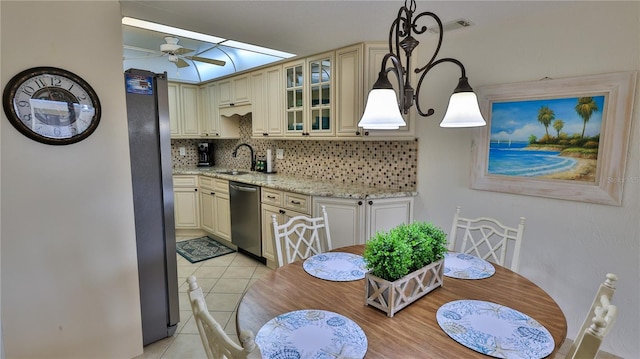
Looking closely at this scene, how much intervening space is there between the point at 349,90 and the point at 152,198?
1.87 m

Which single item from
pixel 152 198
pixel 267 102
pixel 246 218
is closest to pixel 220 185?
pixel 246 218

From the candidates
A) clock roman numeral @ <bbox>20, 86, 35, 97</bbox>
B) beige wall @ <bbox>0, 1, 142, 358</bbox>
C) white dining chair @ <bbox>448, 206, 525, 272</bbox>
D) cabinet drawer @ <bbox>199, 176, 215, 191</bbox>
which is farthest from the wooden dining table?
cabinet drawer @ <bbox>199, 176, 215, 191</bbox>

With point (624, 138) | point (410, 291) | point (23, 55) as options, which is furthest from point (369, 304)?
point (23, 55)

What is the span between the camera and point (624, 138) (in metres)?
1.81

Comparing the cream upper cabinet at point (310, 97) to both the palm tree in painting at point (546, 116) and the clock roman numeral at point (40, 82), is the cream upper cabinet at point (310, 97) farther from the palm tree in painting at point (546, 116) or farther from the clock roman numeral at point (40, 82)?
the clock roman numeral at point (40, 82)

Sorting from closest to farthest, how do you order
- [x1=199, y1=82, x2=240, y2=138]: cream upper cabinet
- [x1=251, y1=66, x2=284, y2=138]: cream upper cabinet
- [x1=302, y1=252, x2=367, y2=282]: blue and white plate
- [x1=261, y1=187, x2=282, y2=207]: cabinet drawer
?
[x1=302, y1=252, x2=367, y2=282]: blue and white plate < [x1=261, y1=187, x2=282, y2=207]: cabinet drawer < [x1=251, y1=66, x2=284, y2=138]: cream upper cabinet < [x1=199, y1=82, x2=240, y2=138]: cream upper cabinet

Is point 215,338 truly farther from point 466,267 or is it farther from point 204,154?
point 204,154

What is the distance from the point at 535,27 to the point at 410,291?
6.71 ft

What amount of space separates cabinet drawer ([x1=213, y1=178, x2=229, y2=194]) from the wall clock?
2.12m

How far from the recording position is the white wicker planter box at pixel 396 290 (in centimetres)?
114

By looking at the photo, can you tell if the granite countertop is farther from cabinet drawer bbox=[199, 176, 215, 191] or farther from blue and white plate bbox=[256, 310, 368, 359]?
blue and white plate bbox=[256, 310, 368, 359]

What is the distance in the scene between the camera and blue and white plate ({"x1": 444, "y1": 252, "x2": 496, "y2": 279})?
151 centimetres

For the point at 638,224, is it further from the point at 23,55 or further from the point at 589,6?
the point at 23,55

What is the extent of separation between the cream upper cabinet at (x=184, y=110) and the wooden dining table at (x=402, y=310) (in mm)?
3764
